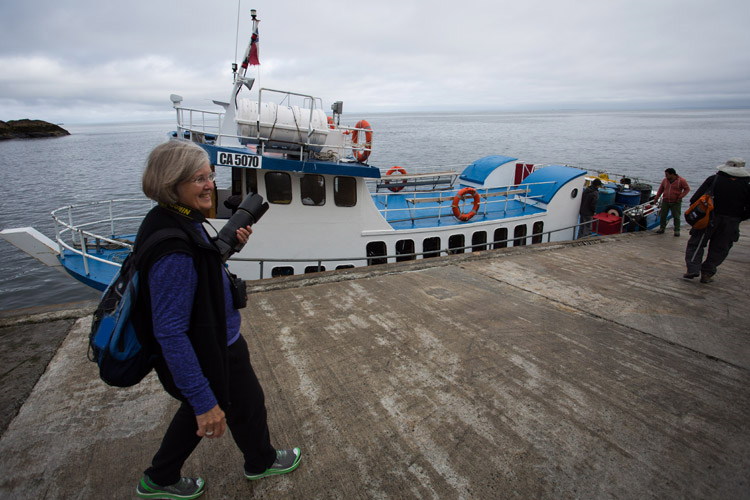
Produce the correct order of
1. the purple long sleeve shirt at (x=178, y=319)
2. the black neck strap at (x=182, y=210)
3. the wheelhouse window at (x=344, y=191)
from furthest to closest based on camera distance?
1. the wheelhouse window at (x=344, y=191)
2. the black neck strap at (x=182, y=210)
3. the purple long sleeve shirt at (x=178, y=319)

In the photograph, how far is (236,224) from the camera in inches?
88.4

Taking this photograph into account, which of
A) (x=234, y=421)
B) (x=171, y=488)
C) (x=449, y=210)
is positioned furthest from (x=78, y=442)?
(x=449, y=210)

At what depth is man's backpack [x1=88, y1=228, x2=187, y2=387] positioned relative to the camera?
5.83ft

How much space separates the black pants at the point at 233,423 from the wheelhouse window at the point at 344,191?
6875 millimetres

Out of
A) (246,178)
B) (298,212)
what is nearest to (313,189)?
(298,212)

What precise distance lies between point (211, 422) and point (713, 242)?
8037 millimetres

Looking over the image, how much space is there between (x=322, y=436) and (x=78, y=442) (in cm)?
183

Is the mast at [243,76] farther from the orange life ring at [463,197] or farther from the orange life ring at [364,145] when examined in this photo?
the orange life ring at [463,197]

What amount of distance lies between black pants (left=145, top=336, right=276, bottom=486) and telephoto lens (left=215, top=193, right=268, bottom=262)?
517 millimetres

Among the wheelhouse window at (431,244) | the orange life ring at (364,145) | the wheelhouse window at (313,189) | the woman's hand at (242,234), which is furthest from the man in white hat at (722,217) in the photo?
the woman's hand at (242,234)

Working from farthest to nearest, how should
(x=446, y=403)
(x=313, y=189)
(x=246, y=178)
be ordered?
1. (x=313, y=189)
2. (x=246, y=178)
3. (x=446, y=403)

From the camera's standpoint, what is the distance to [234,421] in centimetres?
235

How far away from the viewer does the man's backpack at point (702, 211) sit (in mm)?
6461

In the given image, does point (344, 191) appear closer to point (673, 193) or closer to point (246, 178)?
point (246, 178)
